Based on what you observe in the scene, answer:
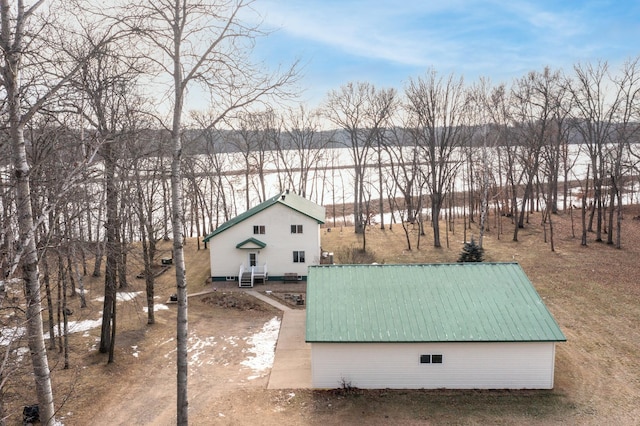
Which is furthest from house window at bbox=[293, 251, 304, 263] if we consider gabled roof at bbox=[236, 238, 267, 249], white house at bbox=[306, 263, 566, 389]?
white house at bbox=[306, 263, 566, 389]

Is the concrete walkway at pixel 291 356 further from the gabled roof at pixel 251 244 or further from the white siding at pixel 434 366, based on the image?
the gabled roof at pixel 251 244

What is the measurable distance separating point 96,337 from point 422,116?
2609 centimetres

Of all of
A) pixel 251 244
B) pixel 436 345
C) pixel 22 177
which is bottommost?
pixel 436 345

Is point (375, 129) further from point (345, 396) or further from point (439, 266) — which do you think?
point (345, 396)

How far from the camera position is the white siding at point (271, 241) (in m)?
30.2

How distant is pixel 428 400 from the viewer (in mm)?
15383

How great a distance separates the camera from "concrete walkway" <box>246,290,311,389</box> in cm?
1695

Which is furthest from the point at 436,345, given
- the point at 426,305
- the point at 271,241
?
the point at 271,241

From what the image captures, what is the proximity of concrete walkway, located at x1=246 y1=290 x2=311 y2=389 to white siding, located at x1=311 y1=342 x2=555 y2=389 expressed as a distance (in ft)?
4.35

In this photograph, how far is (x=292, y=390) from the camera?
16.3 m

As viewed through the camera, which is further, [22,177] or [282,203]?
[282,203]

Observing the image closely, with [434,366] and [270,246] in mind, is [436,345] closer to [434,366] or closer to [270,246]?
[434,366]

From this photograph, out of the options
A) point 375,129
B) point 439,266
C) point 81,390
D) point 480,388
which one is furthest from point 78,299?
point 375,129

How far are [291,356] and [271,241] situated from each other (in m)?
11.8
